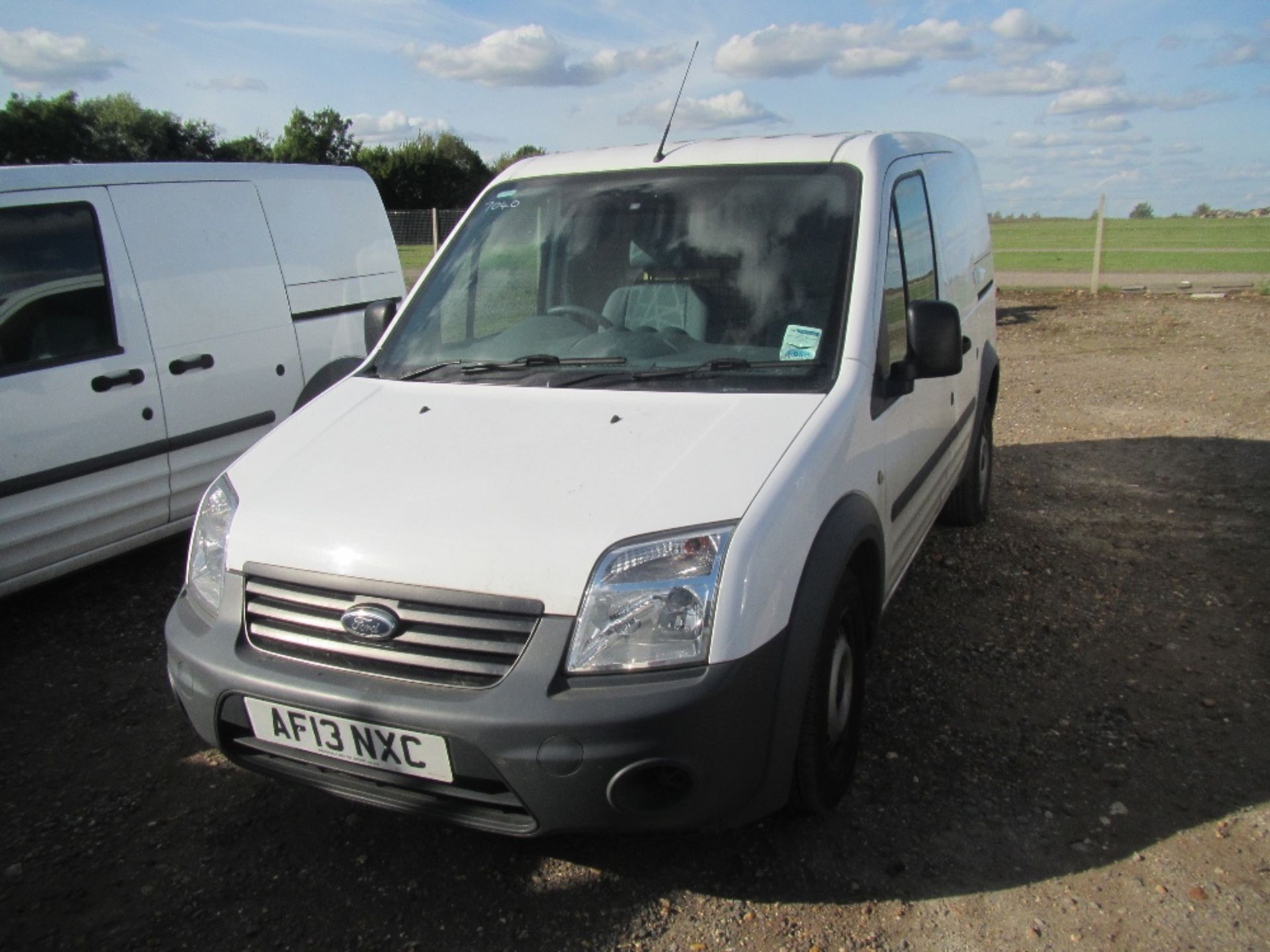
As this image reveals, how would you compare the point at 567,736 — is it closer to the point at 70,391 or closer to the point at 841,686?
the point at 841,686

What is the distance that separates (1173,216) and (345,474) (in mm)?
61044

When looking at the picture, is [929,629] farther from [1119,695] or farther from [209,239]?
[209,239]

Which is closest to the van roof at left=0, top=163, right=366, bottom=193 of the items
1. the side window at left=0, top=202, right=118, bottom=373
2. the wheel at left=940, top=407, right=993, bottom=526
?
the side window at left=0, top=202, right=118, bottom=373

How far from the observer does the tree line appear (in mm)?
48438

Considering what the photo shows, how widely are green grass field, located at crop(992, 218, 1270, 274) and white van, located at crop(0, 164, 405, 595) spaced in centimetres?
1476

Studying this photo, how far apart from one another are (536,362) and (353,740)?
136 cm

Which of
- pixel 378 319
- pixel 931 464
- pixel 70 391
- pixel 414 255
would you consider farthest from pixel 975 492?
pixel 414 255

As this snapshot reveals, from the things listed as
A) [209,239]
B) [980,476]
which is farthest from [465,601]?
[980,476]

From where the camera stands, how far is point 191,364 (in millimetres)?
4770

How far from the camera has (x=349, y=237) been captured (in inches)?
233

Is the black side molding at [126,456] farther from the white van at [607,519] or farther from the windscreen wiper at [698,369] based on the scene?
the windscreen wiper at [698,369]

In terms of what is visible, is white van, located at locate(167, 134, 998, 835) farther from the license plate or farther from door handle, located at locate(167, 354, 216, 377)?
door handle, located at locate(167, 354, 216, 377)

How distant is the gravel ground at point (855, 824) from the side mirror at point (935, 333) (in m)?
1.21

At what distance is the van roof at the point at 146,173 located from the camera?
14.1 feet
